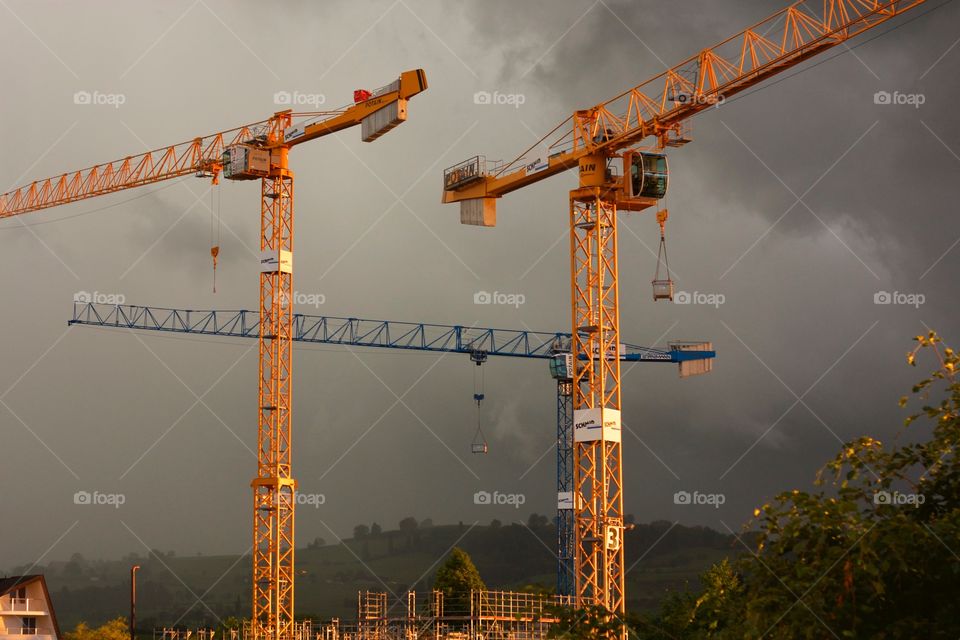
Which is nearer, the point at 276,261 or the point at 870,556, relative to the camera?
the point at 870,556

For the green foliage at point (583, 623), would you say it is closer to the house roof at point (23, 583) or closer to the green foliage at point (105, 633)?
the house roof at point (23, 583)

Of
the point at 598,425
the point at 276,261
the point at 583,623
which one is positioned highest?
the point at 276,261

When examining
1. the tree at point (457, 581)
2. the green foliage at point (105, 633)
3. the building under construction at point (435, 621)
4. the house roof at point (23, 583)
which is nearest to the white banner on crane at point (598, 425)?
the building under construction at point (435, 621)

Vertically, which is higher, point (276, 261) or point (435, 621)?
point (276, 261)

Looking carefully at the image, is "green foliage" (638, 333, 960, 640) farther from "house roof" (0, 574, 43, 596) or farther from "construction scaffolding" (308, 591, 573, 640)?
"house roof" (0, 574, 43, 596)

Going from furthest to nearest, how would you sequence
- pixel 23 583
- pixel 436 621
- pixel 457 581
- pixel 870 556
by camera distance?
pixel 457 581
pixel 23 583
pixel 436 621
pixel 870 556

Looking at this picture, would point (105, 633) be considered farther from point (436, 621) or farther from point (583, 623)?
point (583, 623)

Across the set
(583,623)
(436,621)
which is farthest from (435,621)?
(583,623)

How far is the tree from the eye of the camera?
100750 millimetres

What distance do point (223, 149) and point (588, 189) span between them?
29.5 metres

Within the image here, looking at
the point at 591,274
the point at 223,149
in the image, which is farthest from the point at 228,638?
the point at 591,274

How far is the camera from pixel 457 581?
105 meters

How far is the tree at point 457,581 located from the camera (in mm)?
100750

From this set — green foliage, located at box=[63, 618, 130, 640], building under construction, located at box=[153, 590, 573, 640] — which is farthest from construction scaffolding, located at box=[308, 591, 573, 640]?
green foliage, located at box=[63, 618, 130, 640]
